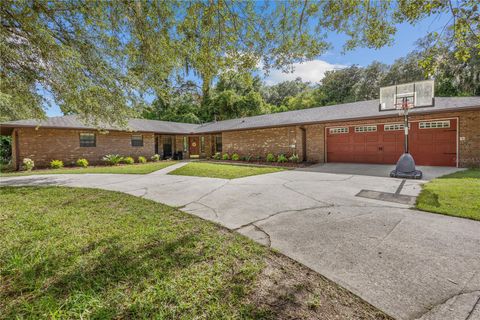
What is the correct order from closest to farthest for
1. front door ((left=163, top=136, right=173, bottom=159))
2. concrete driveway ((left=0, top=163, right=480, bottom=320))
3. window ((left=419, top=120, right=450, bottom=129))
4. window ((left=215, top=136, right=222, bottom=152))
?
concrete driveway ((left=0, top=163, right=480, bottom=320)) < window ((left=419, top=120, right=450, bottom=129)) < window ((left=215, top=136, right=222, bottom=152)) < front door ((left=163, top=136, right=173, bottom=159))

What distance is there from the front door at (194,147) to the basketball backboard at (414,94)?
1607 centimetres

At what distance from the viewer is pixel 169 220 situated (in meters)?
4.03

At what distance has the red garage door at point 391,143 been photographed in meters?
9.70

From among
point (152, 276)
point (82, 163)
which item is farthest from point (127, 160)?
point (152, 276)

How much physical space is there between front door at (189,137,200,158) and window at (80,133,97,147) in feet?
26.8

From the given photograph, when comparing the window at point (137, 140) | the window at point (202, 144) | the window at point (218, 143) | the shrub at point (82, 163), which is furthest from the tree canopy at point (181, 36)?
the window at point (202, 144)

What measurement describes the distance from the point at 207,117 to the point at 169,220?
97.7 ft

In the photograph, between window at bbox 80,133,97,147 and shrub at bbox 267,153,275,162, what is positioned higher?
window at bbox 80,133,97,147

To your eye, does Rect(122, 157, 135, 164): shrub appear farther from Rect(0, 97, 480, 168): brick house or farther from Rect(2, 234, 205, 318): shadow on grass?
Rect(2, 234, 205, 318): shadow on grass

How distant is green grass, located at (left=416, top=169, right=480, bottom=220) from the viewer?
13.6 ft

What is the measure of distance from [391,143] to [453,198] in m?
6.85

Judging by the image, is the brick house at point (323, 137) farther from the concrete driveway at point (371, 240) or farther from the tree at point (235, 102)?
the tree at point (235, 102)

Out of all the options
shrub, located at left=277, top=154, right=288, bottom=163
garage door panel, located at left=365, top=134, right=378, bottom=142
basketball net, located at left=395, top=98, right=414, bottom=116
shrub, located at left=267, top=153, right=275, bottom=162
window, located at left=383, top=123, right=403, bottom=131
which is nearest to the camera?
basketball net, located at left=395, top=98, right=414, bottom=116

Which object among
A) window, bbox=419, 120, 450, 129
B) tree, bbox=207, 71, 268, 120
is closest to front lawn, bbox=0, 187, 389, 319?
window, bbox=419, 120, 450, 129
